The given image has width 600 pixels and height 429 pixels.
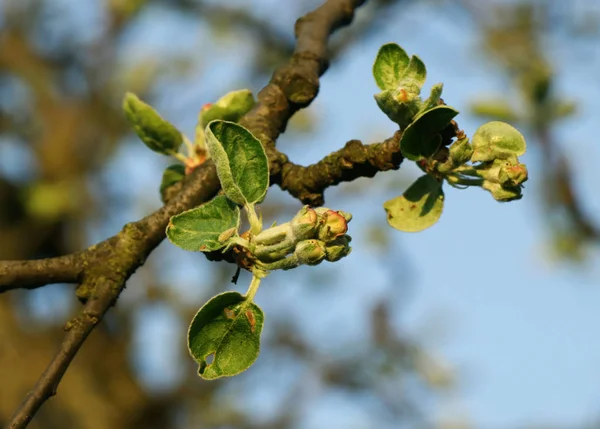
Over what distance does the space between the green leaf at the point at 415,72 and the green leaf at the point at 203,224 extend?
338 millimetres

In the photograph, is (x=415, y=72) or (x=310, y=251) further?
(x=415, y=72)

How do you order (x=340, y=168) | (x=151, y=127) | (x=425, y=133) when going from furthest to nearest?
(x=151, y=127) → (x=340, y=168) → (x=425, y=133)

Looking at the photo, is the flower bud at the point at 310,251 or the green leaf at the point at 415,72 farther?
the green leaf at the point at 415,72

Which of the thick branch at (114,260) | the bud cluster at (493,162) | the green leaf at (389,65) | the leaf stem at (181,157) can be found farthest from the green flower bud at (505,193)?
the leaf stem at (181,157)

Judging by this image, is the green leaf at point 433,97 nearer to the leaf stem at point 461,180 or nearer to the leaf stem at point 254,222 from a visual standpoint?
the leaf stem at point 461,180

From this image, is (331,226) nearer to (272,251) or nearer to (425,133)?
(272,251)

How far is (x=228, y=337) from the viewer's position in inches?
46.2

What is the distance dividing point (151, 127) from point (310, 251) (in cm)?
62

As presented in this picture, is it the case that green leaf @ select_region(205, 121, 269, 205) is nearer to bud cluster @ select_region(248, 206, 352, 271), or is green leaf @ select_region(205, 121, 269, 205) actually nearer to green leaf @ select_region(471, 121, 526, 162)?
bud cluster @ select_region(248, 206, 352, 271)

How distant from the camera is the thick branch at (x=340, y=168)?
1.25 m

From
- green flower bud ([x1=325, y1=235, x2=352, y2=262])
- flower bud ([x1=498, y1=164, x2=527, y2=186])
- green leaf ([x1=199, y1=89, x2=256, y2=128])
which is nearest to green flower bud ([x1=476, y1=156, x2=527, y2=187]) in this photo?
flower bud ([x1=498, y1=164, x2=527, y2=186])

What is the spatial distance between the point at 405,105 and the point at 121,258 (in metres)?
0.49

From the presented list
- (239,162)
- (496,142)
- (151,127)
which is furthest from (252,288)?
(151,127)

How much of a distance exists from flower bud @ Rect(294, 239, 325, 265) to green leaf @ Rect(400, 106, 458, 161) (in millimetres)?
215
